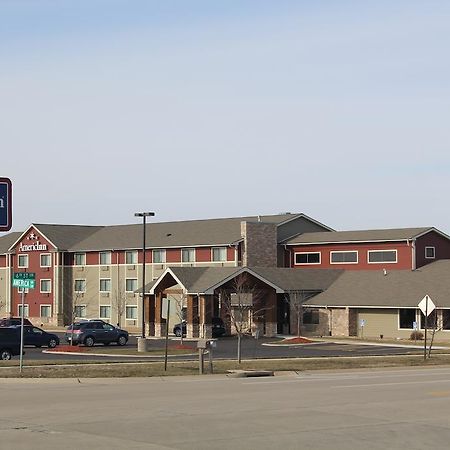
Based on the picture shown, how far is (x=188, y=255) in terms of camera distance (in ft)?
272

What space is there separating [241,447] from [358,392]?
35.1 ft

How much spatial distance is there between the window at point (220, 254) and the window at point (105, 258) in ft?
42.3

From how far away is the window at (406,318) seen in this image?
212 ft

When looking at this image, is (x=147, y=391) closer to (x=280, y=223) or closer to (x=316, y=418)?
(x=316, y=418)

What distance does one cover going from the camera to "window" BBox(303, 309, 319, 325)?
A: 70.6 metres

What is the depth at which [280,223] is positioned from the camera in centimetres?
8244

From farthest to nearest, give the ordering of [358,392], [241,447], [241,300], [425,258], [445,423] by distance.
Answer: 1. [425,258]
2. [241,300]
3. [358,392]
4. [445,423]
5. [241,447]

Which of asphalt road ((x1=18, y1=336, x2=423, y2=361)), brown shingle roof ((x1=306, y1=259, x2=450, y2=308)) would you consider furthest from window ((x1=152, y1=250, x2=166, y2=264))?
asphalt road ((x1=18, y1=336, x2=423, y2=361))

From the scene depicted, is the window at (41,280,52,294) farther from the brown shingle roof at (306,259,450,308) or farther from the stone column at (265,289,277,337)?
the brown shingle roof at (306,259,450,308)

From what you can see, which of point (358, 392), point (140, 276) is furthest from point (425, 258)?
point (358, 392)

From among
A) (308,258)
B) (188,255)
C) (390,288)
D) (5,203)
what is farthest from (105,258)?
(5,203)

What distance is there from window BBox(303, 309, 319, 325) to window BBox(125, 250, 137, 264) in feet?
67.5

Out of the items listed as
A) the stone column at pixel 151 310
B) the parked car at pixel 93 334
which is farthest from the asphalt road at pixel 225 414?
the stone column at pixel 151 310

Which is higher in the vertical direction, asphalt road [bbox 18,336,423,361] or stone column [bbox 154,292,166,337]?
stone column [bbox 154,292,166,337]
